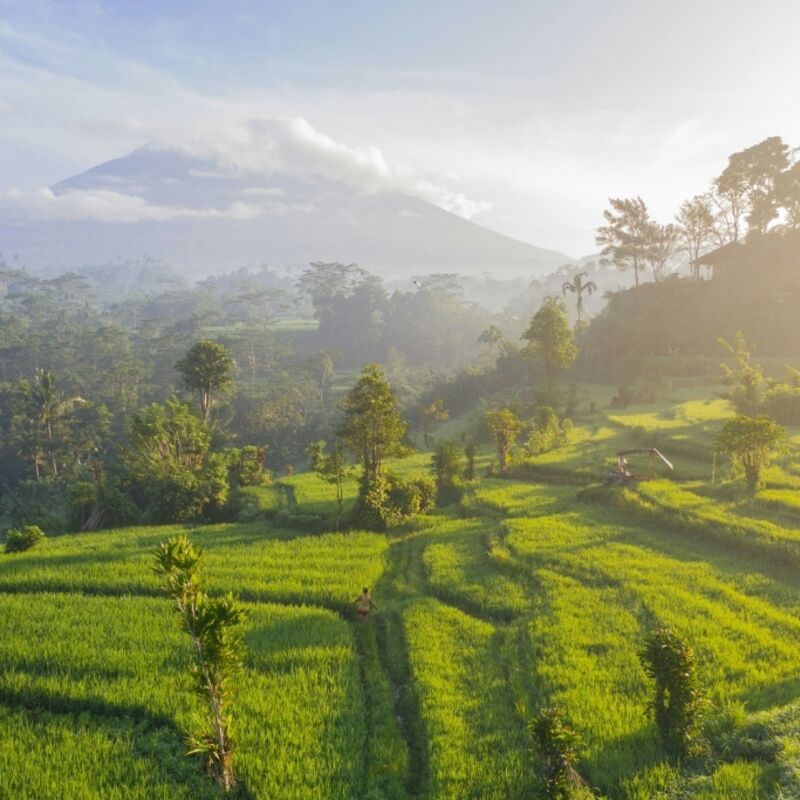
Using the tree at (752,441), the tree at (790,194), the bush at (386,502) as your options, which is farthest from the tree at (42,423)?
the tree at (790,194)

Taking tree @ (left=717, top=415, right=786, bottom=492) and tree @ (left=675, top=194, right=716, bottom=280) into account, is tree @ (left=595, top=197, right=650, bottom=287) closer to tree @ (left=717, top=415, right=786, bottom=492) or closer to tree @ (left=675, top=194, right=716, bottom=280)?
tree @ (left=675, top=194, right=716, bottom=280)

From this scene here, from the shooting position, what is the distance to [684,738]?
852 cm

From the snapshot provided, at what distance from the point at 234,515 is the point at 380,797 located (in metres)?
17.3

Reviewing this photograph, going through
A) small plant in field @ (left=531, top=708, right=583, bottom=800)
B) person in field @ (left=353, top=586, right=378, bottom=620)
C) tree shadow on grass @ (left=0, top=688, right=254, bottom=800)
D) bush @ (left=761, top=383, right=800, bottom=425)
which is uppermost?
bush @ (left=761, top=383, right=800, bottom=425)

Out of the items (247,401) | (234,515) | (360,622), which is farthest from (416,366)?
(360,622)

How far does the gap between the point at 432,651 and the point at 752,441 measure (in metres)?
13.8

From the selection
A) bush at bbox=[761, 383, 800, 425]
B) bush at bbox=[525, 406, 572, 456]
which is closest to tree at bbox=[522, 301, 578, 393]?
bush at bbox=[525, 406, 572, 456]

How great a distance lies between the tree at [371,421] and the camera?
68.5 ft

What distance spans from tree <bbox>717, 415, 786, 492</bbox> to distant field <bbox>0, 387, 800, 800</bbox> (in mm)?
909

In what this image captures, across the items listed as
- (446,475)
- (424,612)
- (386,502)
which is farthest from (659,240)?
(424,612)

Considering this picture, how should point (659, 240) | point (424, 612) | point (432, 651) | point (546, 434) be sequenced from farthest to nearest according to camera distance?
point (659, 240) → point (546, 434) → point (424, 612) → point (432, 651)

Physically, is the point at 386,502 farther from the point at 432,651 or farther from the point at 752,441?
the point at 752,441

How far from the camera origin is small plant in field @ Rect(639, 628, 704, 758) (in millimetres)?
8492

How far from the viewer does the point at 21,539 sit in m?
18.5
